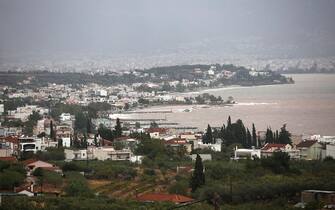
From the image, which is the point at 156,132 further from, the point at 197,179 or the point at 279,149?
the point at 197,179

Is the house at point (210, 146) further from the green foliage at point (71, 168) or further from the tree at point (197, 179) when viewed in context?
the tree at point (197, 179)

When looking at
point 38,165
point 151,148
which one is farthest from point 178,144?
point 38,165

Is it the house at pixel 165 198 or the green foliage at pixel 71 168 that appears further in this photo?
the green foliage at pixel 71 168

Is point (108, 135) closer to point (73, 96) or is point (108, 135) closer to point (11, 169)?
point (11, 169)

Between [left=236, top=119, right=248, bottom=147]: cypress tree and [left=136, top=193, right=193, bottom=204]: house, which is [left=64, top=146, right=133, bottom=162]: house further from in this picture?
[left=136, top=193, right=193, bottom=204]: house

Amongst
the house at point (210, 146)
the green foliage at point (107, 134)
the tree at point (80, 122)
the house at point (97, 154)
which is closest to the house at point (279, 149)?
the house at point (210, 146)

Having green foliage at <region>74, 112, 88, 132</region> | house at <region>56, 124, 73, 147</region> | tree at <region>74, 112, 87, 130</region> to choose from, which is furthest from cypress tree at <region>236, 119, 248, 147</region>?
tree at <region>74, 112, 87, 130</region>
